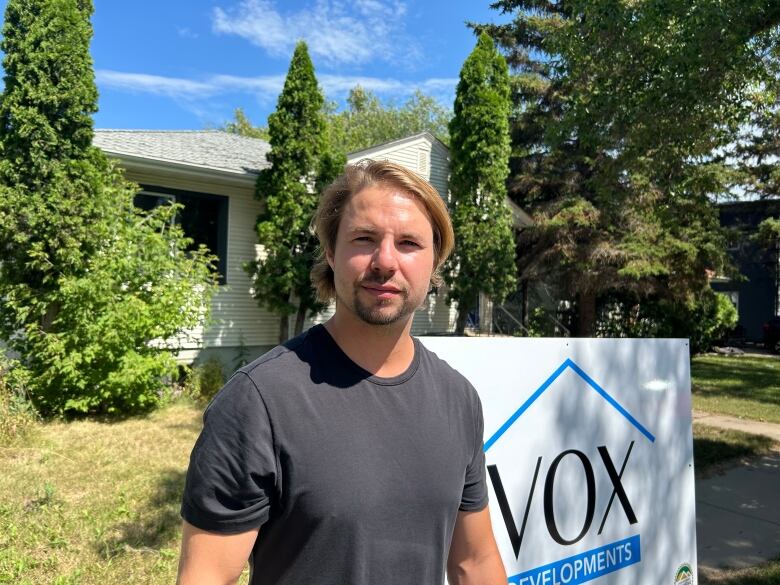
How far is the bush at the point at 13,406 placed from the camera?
5875 millimetres

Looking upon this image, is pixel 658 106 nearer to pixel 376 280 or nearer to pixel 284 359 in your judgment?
pixel 376 280

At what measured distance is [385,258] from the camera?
1.51 m

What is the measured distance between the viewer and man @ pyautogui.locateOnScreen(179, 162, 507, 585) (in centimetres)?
128

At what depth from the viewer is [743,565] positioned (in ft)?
13.8

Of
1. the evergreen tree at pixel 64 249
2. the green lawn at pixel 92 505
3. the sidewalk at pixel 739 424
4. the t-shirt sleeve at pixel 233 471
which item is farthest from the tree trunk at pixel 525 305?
the t-shirt sleeve at pixel 233 471

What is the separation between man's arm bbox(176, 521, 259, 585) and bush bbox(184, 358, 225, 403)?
7869mm

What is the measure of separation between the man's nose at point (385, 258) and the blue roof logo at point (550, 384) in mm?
1254

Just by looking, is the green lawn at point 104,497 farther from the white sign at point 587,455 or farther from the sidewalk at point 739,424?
the white sign at point 587,455

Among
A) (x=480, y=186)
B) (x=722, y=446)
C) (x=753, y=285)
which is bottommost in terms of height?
(x=722, y=446)

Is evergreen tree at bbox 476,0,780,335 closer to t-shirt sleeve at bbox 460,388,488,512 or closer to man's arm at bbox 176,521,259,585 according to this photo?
t-shirt sleeve at bbox 460,388,488,512

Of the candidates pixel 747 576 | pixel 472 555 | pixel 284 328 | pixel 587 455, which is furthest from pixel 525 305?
pixel 472 555

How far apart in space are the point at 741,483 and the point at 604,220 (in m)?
8.74

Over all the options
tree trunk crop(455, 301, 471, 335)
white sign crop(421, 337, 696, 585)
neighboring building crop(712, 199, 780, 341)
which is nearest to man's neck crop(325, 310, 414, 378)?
white sign crop(421, 337, 696, 585)

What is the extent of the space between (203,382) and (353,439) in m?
8.18
